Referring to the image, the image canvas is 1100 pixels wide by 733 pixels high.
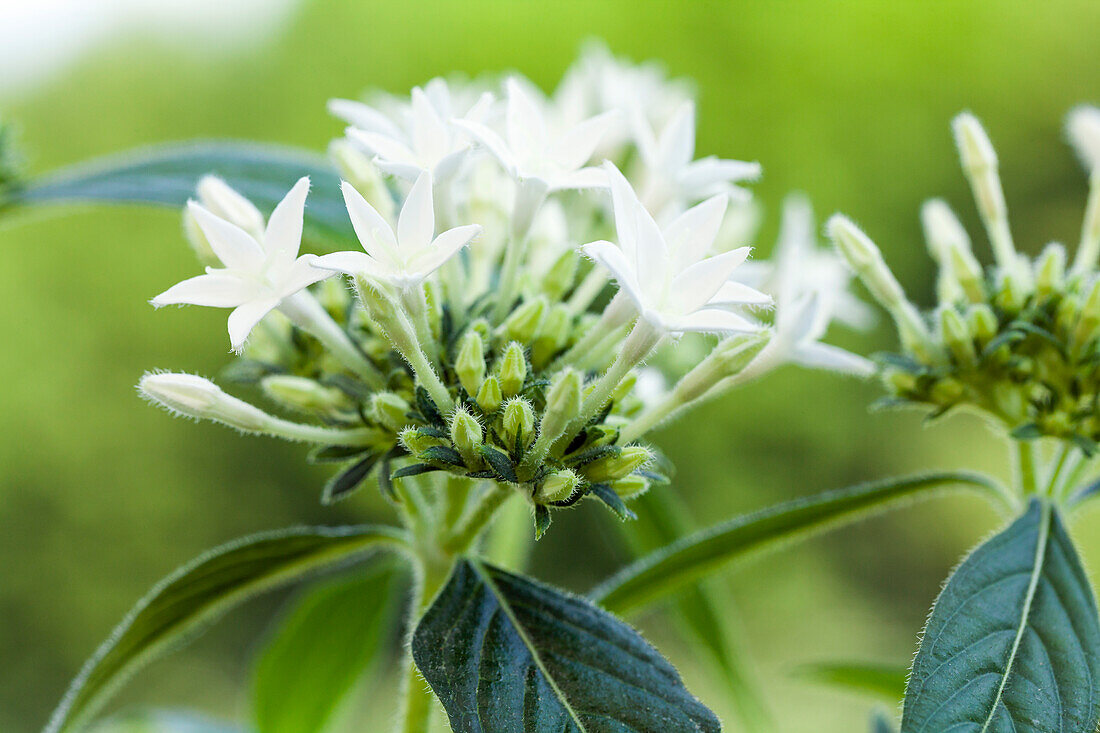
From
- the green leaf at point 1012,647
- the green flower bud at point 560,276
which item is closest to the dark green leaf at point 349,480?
the green flower bud at point 560,276

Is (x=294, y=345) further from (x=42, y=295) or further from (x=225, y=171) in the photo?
(x=42, y=295)

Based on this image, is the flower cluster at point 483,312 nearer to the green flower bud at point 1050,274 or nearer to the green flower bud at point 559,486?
the green flower bud at point 559,486

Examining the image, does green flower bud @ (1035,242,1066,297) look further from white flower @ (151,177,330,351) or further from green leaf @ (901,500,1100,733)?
white flower @ (151,177,330,351)

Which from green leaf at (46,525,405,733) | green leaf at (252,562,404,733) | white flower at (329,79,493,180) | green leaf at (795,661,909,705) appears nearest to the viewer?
white flower at (329,79,493,180)

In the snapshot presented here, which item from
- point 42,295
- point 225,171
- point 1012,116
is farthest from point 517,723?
point 1012,116

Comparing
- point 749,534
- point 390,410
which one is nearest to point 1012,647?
point 749,534

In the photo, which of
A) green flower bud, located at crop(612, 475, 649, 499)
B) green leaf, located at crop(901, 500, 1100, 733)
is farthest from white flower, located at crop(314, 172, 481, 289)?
green leaf, located at crop(901, 500, 1100, 733)
